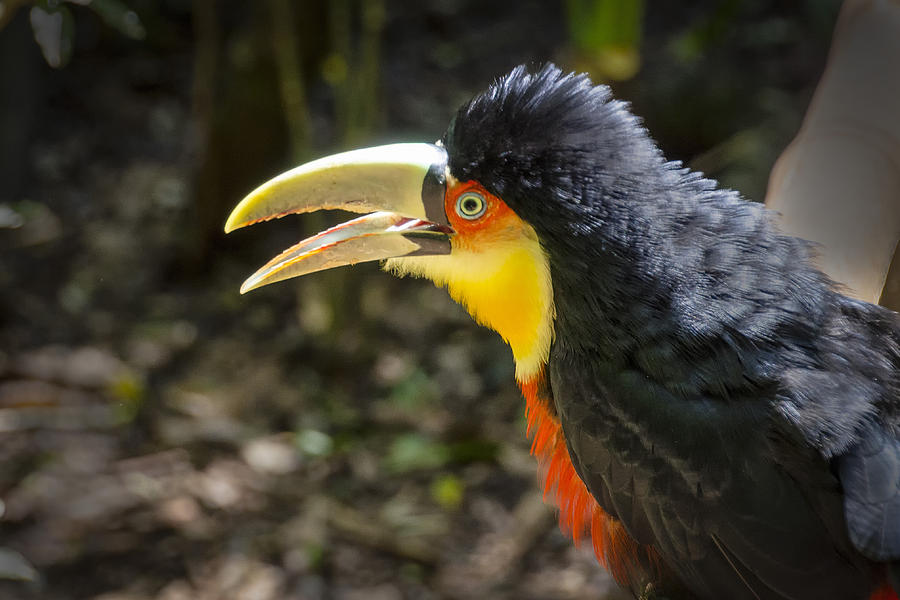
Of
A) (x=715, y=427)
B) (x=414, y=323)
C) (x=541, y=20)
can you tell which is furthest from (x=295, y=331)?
(x=541, y=20)

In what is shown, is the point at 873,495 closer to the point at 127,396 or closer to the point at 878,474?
the point at 878,474

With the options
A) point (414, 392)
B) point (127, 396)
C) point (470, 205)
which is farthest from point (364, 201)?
point (127, 396)

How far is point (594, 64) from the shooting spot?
430 centimetres

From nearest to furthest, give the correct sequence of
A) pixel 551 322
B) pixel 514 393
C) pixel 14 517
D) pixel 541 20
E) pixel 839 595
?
pixel 839 595 → pixel 551 322 → pixel 14 517 → pixel 514 393 → pixel 541 20

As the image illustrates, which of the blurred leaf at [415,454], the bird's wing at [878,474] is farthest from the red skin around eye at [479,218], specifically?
the blurred leaf at [415,454]

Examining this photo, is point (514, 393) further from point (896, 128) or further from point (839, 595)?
point (839, 595)

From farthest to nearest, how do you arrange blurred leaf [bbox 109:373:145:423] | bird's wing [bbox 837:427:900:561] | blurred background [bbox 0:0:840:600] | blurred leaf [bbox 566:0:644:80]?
blurred leaf [bbox 109:373:145:423], blurred leaf [bbox 566:0:644:80], blurred background [bbox 0:0:840:600], bird's wing [bbox 837:427:900:561]

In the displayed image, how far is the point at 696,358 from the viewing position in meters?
2.02

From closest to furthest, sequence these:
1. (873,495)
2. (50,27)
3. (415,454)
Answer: (873,495) < (50,27) < (415,454)

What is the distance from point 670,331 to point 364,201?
77 cm

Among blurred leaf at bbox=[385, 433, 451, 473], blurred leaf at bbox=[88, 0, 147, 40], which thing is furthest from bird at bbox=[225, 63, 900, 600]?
blurred leaf at bbox=[385, 433, 451, 473]

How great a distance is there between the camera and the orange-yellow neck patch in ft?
7.14

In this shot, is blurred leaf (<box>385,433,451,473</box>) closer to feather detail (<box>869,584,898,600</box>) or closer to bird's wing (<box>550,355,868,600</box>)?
bird's wing (<box>550,355,868,600</box>)

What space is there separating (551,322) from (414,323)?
3.33 metres
